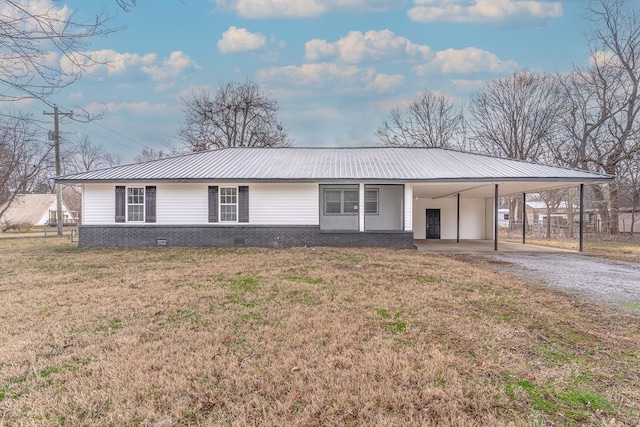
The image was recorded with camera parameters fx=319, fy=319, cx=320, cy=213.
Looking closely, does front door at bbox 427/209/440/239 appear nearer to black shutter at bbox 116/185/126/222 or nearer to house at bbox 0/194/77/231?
black shutter at bbox 116/185/126/222

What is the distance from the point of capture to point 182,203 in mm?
13438

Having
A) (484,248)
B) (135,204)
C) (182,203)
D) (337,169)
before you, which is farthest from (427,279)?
(135,204)

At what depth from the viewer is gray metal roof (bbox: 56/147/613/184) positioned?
1248cm

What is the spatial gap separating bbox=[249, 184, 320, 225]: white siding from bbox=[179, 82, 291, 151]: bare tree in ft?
52.8

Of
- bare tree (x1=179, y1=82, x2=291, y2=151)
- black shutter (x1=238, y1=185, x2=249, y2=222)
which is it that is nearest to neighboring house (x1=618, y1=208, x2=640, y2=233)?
bare tree (x1=179, y1=82, x2=291, y2=151)

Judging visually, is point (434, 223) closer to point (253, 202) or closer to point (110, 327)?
point (253, 202)

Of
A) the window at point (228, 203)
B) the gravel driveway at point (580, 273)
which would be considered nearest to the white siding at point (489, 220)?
the gravel driveway at point (580, 273)

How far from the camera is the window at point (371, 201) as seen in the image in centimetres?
1620

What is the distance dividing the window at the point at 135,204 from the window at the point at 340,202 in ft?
26.8

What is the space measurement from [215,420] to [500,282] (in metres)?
6.50

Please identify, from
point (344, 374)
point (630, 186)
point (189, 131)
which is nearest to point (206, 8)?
point (344, 374)

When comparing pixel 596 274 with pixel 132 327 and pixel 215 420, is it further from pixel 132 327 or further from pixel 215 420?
pixel 132 327

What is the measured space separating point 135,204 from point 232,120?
1786cm

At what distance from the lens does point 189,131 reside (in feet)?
94.9
